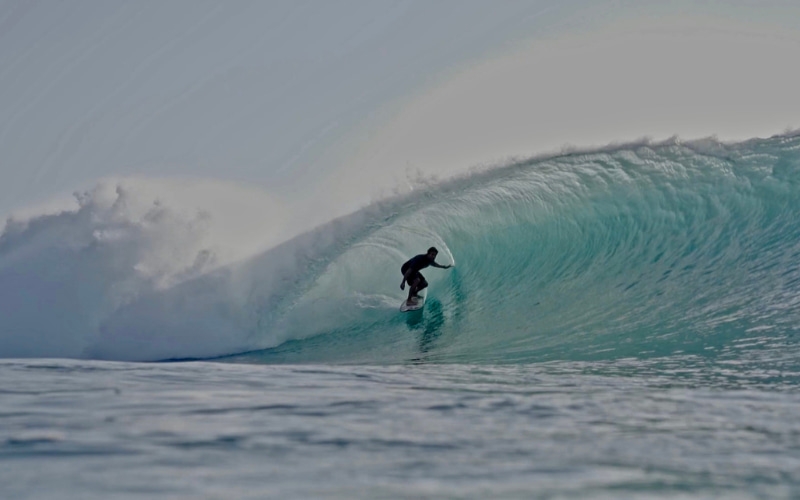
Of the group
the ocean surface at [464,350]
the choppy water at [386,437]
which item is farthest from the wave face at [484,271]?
the choppy water at [386,437]

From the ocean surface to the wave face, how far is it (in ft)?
0.13

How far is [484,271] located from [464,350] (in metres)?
4.08

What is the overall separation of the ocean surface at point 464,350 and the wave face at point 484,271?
0.04m

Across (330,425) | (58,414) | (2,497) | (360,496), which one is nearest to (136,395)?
(58,414)

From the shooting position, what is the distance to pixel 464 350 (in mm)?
9094

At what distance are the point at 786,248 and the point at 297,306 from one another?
22.8 feet

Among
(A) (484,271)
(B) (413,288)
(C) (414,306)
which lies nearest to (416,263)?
(B) (413,288)

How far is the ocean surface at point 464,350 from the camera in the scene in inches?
116

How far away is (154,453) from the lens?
3.14 meters

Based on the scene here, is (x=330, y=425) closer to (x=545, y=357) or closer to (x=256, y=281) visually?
(x=545, y=357)

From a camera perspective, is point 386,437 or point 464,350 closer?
point 386,437

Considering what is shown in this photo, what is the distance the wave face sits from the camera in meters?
10.3

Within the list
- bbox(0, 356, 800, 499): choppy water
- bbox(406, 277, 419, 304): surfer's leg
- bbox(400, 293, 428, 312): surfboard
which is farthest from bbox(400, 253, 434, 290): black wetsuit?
bbox(0, 356, 800, 499): choppy water

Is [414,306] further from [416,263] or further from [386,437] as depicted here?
[386,437]
